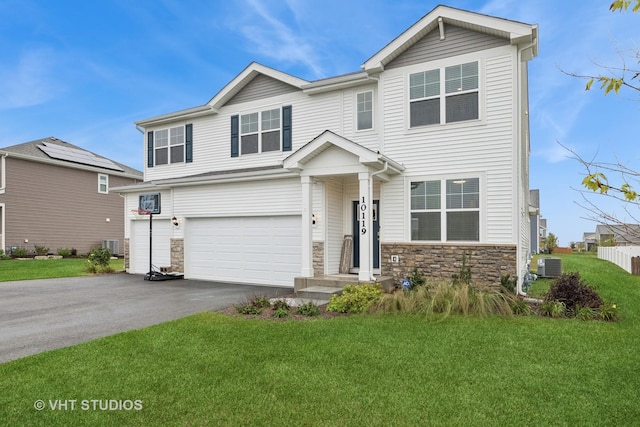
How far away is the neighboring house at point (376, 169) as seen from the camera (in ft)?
31.5

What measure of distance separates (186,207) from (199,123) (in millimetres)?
3434

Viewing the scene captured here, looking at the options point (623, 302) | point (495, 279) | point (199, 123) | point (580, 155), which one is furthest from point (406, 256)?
point (199, 123)

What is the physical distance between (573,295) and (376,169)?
508 cm

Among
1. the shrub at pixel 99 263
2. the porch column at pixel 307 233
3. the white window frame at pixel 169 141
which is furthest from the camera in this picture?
the shrub at pixel 99 263

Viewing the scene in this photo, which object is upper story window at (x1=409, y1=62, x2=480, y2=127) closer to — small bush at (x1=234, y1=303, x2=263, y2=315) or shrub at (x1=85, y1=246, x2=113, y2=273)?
small bush at (x1=234, y1=303, x2=263, y2=315)

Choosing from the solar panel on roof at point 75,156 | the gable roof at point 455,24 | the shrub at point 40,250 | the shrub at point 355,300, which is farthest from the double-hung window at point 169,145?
the solar panel on roof at point 75,156

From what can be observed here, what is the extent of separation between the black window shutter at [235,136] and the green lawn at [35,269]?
794 cm

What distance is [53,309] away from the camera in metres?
8.41

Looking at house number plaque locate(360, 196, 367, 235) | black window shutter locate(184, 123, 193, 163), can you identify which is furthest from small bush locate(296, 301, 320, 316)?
black window shutter locate(184, 123, 193, 163)

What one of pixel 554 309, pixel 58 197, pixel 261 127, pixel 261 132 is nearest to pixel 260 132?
pixel 261 132

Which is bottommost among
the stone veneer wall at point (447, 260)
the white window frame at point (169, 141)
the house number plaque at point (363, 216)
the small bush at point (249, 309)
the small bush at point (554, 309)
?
the small bush at point (249, 309)

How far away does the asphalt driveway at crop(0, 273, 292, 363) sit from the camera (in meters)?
6.21

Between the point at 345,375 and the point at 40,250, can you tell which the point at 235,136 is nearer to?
the point at 345,375

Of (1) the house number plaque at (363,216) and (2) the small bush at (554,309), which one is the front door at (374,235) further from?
(2) the small bush at (554,309)
